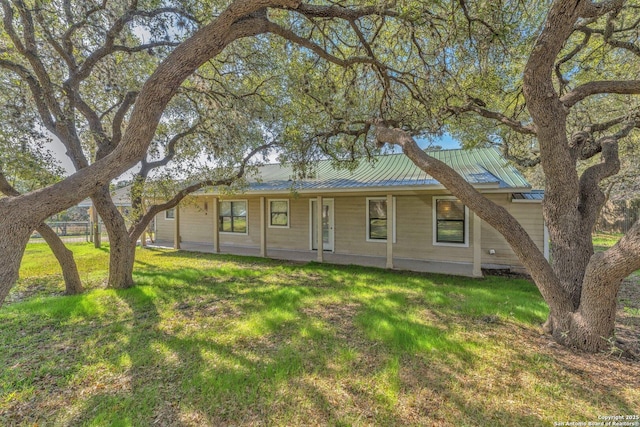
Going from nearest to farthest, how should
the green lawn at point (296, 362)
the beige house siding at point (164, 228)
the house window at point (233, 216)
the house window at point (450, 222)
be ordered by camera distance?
the green lawn at point (296, 362) → the house window at point (450, 222) → the house window at point (233, 216) → the beige house siding at point (164, 228)

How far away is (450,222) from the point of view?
8898 millimetres

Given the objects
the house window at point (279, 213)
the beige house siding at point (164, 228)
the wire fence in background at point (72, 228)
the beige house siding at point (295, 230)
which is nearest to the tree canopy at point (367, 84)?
the beige house siding at point (295, 230)

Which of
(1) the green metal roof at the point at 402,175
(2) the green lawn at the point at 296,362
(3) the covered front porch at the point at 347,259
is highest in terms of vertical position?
(1) the green metal roof at the point at 402,175

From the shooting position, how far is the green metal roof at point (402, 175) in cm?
758

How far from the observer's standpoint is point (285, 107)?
25.2 ft

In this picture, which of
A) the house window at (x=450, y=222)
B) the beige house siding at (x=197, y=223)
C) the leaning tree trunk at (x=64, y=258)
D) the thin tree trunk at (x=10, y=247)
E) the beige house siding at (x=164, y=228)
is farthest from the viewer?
the beige house siding at (x=164, y=228)

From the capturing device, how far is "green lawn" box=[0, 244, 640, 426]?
255cm

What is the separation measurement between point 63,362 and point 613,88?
762 cm

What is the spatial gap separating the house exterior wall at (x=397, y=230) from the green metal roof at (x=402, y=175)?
0.58m

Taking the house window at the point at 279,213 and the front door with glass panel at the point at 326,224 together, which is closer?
the front door with glass panel at the point at 326,224

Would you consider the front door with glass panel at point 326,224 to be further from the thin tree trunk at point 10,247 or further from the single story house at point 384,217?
the thin tree trunk at point 10,247

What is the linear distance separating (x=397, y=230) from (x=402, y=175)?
74.8 inches

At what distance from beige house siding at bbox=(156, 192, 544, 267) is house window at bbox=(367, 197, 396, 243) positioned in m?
0.16

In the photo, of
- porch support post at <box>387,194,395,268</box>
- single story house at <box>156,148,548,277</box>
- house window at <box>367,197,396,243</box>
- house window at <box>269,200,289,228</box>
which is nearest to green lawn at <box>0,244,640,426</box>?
porch support post at <box>387,194,395,268</box>
